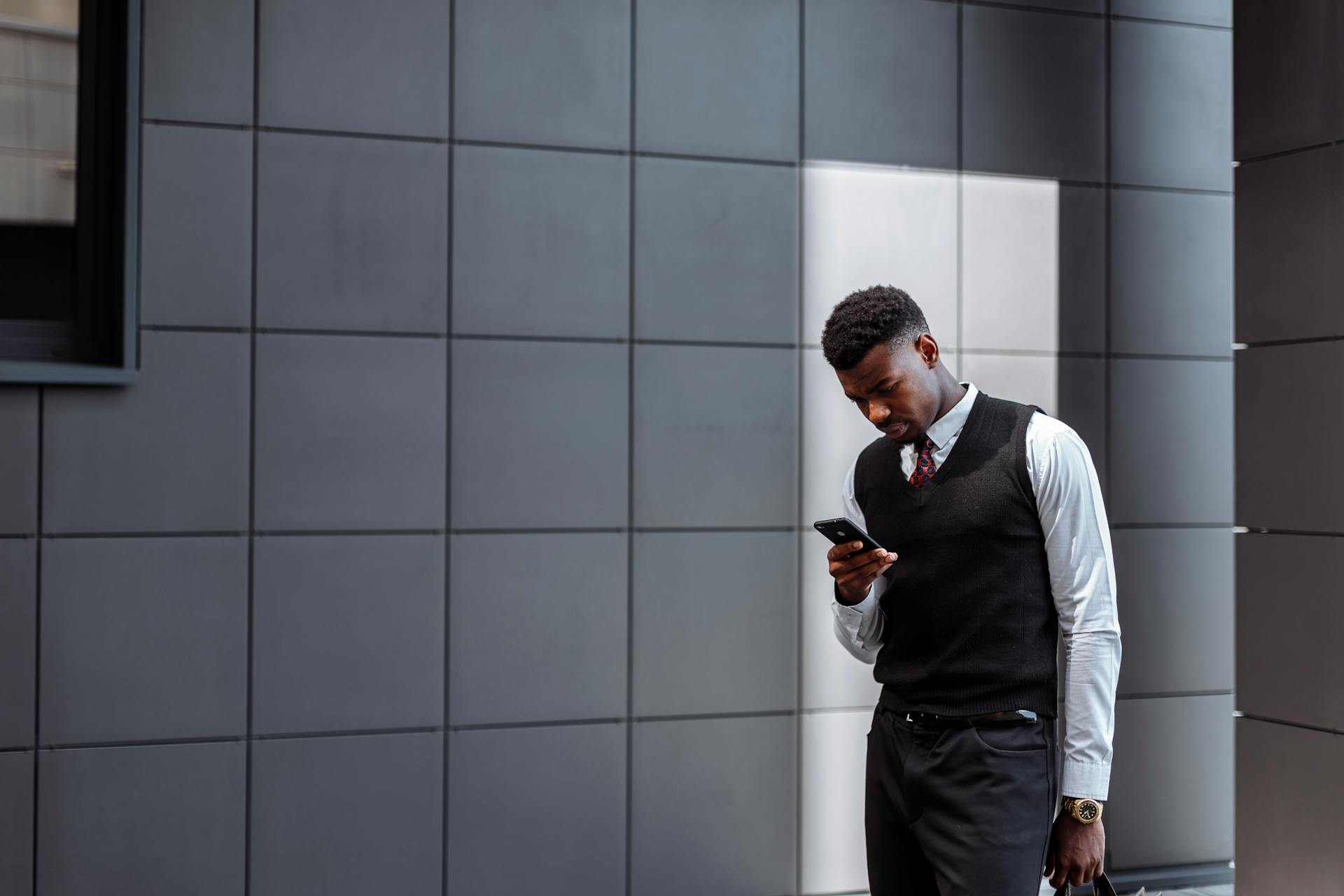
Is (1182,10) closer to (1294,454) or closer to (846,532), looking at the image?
(1294,454)

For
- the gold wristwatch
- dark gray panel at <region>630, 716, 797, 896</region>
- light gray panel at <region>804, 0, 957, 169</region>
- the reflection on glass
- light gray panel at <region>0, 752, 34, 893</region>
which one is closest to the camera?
the gold wristwatch

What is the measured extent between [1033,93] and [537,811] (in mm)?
2962

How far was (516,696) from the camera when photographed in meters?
3.56

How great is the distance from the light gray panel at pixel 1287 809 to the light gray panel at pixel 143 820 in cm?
302

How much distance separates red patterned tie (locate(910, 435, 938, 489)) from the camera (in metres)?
2.15

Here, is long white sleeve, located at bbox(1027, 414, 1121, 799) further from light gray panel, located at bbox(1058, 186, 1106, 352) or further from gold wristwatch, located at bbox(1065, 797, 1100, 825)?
light gray panel, located at bbox(1058, 186, 1106, 352)

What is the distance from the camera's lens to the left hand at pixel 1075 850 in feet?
6.50

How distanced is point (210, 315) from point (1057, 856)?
2.63 m

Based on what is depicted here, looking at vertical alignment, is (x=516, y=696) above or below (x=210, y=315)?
below

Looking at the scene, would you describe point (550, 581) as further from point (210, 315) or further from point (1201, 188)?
point (1201, 188)

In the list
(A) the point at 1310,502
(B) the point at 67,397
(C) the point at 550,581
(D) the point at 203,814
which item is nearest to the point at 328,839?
(D) the point at 203,814

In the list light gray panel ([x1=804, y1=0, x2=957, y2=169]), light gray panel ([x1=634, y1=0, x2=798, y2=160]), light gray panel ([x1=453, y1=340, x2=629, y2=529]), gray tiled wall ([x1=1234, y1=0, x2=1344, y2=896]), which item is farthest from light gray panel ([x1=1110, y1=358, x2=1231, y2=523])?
light gray panel ([x1=453, y1=340, x2=629, y2=529])

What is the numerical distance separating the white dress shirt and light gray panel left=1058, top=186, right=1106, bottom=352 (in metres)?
2.19

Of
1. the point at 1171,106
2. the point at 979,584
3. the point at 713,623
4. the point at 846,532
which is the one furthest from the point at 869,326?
the point at 1171,106
